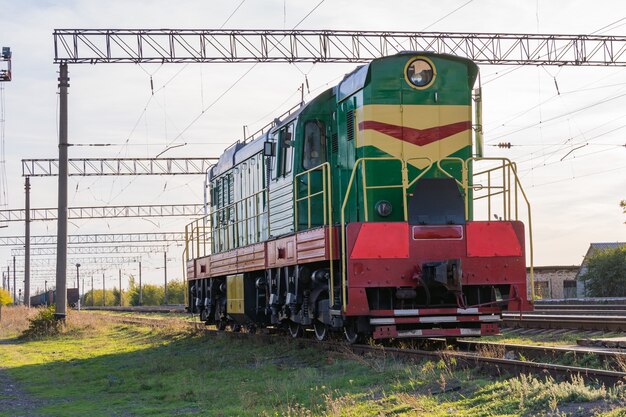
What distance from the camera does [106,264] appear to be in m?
104

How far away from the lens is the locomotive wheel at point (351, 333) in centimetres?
1320

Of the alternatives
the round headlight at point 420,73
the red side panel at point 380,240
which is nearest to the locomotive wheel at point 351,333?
the red side panel at point 380,240

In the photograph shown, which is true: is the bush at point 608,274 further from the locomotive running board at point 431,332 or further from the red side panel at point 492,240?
the locomotive running board at point 431,332

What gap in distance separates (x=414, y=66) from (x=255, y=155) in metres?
5.21

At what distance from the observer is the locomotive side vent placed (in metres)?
13.6

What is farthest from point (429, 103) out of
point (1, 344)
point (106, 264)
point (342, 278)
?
point (106, 264)

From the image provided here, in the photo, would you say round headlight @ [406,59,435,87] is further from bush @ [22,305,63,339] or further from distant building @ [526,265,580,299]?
distant building @ [526,265,580,299]

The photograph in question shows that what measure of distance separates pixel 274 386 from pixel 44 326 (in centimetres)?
1726

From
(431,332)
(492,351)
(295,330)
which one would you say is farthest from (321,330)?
(492,351)

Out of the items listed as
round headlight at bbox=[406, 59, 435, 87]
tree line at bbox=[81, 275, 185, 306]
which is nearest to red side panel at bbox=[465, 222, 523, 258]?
round headlight at bbox=[406, 59, 435, 87]

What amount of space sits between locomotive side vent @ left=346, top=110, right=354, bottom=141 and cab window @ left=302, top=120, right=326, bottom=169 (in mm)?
893

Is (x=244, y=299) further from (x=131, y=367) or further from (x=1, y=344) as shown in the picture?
(x=1, y=344)

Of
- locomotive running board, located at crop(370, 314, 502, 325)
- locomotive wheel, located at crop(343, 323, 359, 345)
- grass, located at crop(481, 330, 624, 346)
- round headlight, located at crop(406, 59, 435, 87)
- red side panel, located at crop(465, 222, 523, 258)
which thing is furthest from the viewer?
grass, located at crop(481, 330, 624, 346)

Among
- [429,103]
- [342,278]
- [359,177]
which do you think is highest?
[429,103]
